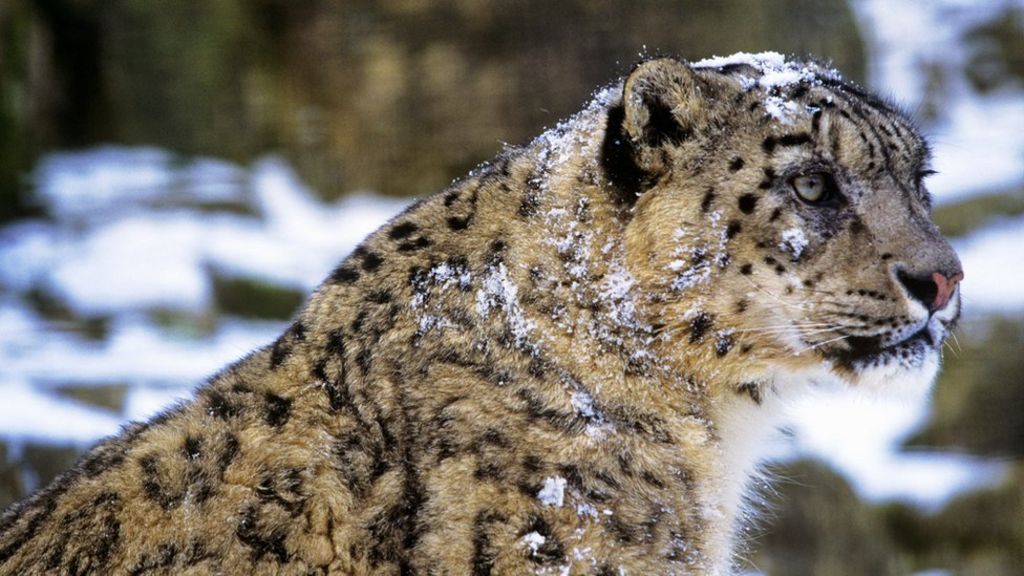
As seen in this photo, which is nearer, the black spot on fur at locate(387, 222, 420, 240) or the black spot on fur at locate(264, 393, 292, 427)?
the black spot on fur at locate(264, 393, 292, 427)

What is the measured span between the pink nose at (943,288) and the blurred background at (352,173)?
5751mm

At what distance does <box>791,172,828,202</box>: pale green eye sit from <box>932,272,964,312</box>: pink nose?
457mm

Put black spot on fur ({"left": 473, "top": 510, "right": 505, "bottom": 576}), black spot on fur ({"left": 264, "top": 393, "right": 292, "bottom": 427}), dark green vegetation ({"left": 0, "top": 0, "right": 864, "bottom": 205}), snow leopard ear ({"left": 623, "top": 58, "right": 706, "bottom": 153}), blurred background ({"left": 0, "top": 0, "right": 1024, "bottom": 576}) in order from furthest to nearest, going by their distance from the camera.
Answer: dark green vegetation ({"left": 0, "top": 0, "right": 864, "bottom": 205}) < blurred background ({"left": 0, "top": 0, "right": 1024, "bottom": 576}) < snow leopard ear ({"left": 623, "top": 58, "right": 706, "bottom": 153}) < black spot on fur ({"left": 264, "top": 393, "right": 292, "bottom": 427}) < black spot on fur ({"left": 473, "top": 510, "right": 505, "bottom": 576})

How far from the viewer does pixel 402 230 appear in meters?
4.28

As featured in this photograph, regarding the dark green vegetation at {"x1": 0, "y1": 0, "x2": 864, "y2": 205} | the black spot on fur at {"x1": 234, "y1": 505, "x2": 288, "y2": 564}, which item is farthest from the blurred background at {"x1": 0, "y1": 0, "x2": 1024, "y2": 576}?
the black spot on fur at {"x1": 234, "y1": 505, "x2": 288, "y2": 564}

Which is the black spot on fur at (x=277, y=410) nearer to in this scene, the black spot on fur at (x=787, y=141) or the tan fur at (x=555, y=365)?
the tan fur at (x=555, y=365)

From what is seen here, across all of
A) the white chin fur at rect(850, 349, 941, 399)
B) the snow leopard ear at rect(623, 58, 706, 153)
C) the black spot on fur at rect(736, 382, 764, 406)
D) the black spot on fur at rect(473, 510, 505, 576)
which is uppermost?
the snow leopard ear at rect(623, 58, 706, 153)

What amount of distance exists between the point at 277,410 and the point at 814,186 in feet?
6.27

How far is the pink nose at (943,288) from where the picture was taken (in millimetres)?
4094

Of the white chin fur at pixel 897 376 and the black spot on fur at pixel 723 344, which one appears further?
the white chin fur at pixel 897 376

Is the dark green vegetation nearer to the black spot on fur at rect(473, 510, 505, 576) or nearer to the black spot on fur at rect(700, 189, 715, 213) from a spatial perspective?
the black spot on fur at rect(700, 189, 715, 213)

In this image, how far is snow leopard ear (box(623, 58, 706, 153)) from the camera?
13.7 feet

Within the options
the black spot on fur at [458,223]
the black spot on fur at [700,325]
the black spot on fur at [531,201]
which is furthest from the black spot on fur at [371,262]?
the black spot on fur at [700,325]

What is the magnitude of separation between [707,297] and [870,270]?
0.56 m
